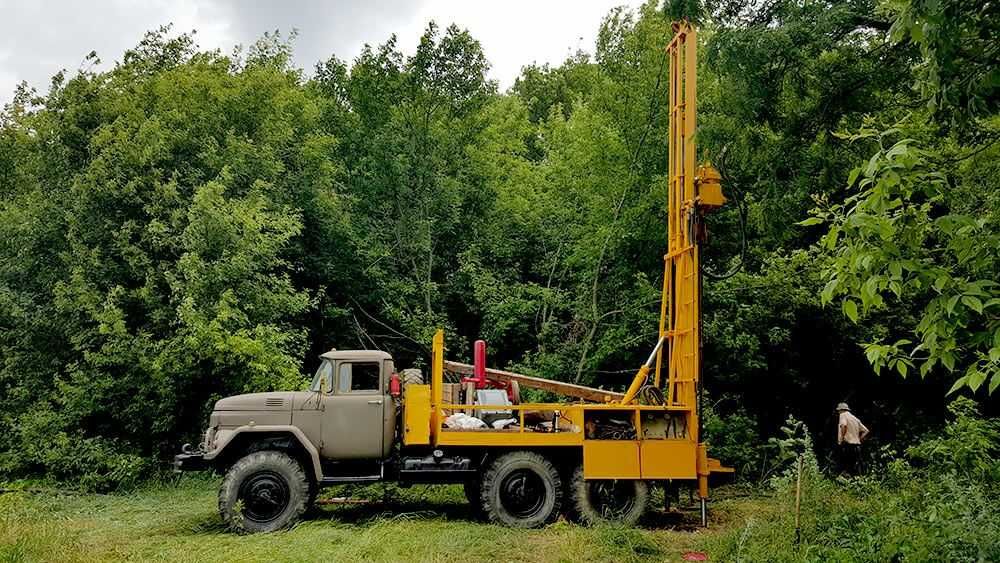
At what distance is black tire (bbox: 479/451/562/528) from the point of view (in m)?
9.38

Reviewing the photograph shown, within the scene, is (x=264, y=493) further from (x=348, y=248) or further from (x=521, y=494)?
(x=348, y=248)

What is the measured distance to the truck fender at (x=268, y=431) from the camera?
9.25m

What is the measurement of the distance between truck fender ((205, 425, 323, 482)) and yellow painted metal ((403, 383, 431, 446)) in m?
1.06

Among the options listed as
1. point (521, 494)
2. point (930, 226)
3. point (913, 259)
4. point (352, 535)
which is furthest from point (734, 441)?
point (913, 259)

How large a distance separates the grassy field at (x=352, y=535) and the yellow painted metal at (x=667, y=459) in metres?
0.65

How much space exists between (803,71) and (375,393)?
5.91 metres

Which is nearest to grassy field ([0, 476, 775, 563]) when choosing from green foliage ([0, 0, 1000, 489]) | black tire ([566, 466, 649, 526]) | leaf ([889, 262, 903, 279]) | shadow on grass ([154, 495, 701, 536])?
shadow on grass ([154, 495, 701, 536])

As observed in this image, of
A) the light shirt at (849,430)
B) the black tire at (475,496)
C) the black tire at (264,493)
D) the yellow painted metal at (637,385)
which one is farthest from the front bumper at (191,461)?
the light shirt at (849,430)

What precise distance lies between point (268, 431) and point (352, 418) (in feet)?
3.23

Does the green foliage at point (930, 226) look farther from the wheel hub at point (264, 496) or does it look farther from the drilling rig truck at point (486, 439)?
the wheel hub at point (264, 496)

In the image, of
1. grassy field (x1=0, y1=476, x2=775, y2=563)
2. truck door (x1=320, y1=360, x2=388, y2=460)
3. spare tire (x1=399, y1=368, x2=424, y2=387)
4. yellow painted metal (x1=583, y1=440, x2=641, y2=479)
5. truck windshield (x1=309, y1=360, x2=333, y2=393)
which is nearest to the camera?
grassy field (x1=0, y1=476, x2=775, y2=563)

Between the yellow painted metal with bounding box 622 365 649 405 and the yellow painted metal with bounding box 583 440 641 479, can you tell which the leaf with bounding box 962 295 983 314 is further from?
the yellow painted metal with bounding box 622 365 649 405

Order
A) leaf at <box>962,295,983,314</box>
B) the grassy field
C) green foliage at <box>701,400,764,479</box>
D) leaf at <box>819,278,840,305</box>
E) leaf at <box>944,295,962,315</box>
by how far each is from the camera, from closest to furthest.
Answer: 1. leaf at <box>962,295,983,314</box>
2. leaf at <box>944,295,962,315</box>
3. leaf at <box>819,278,840,305</box>
4. the grassy field
5. green foliage at <box>701,400,764,479</box>

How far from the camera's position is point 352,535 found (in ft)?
27.5
